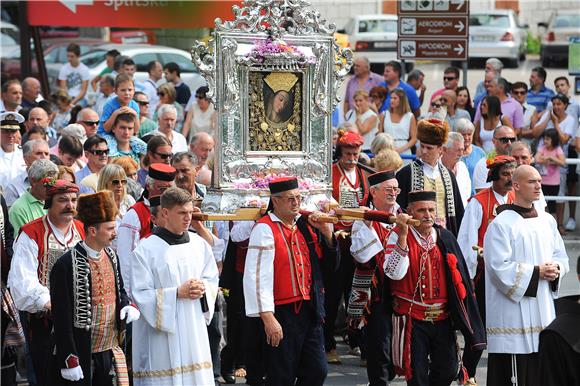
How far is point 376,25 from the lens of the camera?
28484mm

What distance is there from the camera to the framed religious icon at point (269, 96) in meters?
9.44

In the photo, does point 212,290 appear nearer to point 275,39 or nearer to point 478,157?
point 275,39

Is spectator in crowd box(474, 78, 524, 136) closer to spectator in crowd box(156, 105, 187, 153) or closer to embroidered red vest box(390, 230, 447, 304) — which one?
spectator in crowd box(156, 105, 187, 153)

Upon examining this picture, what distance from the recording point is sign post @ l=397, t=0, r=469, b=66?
17812 millimetres

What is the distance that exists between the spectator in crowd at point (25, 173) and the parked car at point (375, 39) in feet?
54.4

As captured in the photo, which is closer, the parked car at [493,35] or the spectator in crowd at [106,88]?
the spectator in crowd at [106,88]

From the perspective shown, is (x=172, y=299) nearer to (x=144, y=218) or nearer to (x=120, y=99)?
(x=144, y=218)

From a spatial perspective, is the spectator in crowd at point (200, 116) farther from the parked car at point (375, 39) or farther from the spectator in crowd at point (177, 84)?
the parked car at point (375, 39)

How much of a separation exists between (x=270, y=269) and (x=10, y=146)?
4.45 m

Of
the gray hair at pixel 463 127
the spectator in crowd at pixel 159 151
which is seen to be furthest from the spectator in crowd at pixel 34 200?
the gray hair at pixel 463 127

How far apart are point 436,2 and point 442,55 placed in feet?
2.44

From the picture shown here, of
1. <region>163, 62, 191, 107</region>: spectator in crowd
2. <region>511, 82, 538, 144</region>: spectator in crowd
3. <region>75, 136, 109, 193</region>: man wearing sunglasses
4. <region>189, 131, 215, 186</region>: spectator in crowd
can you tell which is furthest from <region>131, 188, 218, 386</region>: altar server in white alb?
<region>163, 62, 191, 107</region>: spectator in crowd

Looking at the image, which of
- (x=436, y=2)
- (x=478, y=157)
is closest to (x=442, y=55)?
(x=436, y=2)

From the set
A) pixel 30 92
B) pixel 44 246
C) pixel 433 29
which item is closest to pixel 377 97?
pixel 433 29
